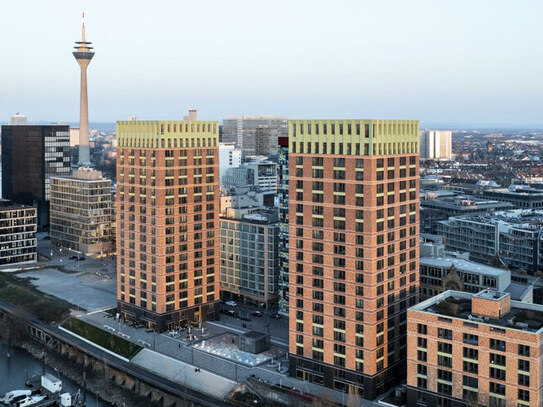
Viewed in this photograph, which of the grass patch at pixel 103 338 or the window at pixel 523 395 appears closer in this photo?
the window at pixel 523 395

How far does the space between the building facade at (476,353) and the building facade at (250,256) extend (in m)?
48.2

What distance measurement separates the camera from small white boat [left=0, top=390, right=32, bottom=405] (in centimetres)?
10038

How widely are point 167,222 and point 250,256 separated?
77.1 ft

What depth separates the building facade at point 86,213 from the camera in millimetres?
183500

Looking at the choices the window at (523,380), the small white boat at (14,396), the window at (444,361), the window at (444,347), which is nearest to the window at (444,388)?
the window at (444,361)

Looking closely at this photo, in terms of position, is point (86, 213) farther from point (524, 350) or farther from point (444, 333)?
point (524, 350)

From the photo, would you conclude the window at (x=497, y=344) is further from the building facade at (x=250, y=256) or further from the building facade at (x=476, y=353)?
the building facade at (x=250, y=256)

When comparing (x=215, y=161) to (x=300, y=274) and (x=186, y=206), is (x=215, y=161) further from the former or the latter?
(x=300, y=274)

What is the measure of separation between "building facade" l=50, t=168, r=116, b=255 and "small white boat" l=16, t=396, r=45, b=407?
84.7 meters

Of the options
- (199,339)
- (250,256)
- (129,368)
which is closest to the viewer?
(129,368)

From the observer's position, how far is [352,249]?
90500 millimetres

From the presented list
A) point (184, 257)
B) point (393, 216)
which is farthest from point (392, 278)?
point (184, 257)

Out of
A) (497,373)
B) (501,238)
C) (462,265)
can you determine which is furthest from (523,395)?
(501,238)

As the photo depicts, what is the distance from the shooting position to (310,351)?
9519 cm
